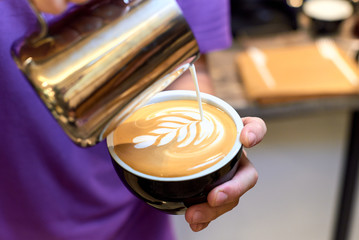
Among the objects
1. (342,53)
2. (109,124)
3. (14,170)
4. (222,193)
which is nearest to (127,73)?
(109,124)

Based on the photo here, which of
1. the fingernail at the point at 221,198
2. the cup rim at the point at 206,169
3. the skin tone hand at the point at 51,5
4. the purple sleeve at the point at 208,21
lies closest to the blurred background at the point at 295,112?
the purple sleeve at the point at 208,21

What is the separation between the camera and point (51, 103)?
0.39 meters

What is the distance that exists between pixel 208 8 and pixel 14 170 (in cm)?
46

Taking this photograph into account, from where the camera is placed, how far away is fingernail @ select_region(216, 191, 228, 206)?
457 mm

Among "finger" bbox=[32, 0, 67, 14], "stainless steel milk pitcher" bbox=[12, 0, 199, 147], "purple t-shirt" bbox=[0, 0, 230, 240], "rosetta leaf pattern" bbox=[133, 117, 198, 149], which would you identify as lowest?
"purple t-shirt" bbox=[0, 0, 230, 240]

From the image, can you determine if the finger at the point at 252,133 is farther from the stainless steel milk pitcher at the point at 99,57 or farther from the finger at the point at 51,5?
the finger at the point at 51,5

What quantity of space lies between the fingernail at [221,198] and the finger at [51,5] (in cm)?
24

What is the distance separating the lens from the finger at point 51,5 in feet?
1.19

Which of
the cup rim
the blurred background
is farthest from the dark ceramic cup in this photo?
the blurred background

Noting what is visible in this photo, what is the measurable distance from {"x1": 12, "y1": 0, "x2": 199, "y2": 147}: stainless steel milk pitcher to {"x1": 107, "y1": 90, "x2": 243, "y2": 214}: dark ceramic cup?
7cm

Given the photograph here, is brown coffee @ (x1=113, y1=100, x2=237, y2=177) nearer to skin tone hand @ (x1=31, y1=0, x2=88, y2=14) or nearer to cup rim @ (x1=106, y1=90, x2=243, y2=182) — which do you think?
cup rim @ (x1=106, y1=90, x2=243, y2=182)

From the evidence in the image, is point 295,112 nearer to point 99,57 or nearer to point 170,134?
point 170,134

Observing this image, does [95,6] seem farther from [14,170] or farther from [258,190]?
[258,190]

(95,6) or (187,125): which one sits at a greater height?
(95,6)
